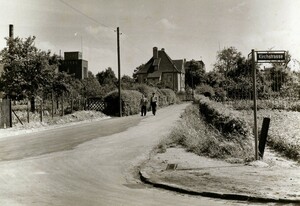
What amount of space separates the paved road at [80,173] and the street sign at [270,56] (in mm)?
4423

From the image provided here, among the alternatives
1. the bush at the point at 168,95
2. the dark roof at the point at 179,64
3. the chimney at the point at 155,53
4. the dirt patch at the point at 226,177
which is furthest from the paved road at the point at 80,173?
the dark roof at the point at 179,64

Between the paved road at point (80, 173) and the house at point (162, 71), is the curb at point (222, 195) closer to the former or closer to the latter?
the paved road at point (80, 173)

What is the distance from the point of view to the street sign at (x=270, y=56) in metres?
9.44

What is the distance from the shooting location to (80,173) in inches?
363

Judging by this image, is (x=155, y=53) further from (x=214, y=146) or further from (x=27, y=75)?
(x=214, y=146)

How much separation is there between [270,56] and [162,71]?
269 ft

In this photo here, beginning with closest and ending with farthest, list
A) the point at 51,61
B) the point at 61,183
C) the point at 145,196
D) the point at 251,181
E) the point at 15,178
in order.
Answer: the point at 145,196 < the point at 251,181 < the point at 61,183 < the point at 15,178 < the point at 51,61

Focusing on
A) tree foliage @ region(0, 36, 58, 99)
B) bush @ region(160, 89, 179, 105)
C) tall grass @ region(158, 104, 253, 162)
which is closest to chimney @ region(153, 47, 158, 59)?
bush @ region(160, 89, 179, 105)

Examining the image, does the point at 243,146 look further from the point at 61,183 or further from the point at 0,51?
the point at 0,51

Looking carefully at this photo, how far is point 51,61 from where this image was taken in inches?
1236

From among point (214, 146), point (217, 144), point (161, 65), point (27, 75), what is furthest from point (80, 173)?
point (161, 65)

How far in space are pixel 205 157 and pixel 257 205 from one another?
4.51m

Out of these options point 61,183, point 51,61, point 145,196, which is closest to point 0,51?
point 51,61

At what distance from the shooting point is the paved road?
667 cm
